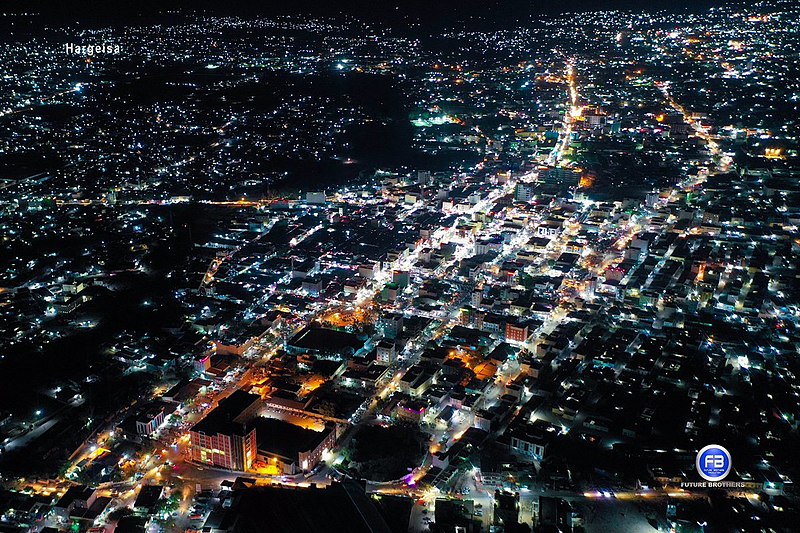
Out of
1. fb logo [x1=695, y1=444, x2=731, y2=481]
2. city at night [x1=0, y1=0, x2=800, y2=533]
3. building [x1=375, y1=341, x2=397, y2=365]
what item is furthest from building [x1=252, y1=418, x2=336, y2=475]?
fb logo [x1=695, y1=444, x2=731, y2=481]

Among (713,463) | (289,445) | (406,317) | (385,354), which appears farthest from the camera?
(406,317)

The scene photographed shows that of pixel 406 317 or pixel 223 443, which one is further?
pixel 406 317

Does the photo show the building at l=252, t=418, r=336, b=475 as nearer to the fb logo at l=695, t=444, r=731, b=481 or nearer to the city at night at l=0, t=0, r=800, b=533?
the city at night at l=0, t=0, r=800, b=533

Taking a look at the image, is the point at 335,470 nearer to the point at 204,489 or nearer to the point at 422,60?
the point at 204,489

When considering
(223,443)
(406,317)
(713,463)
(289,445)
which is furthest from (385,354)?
(713,463)

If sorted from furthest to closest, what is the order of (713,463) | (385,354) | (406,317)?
1. (406,317)
2. (385,354)
3. (713,463)

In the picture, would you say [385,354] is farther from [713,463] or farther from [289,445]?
[713,463]

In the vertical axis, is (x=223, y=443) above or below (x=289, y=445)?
above
